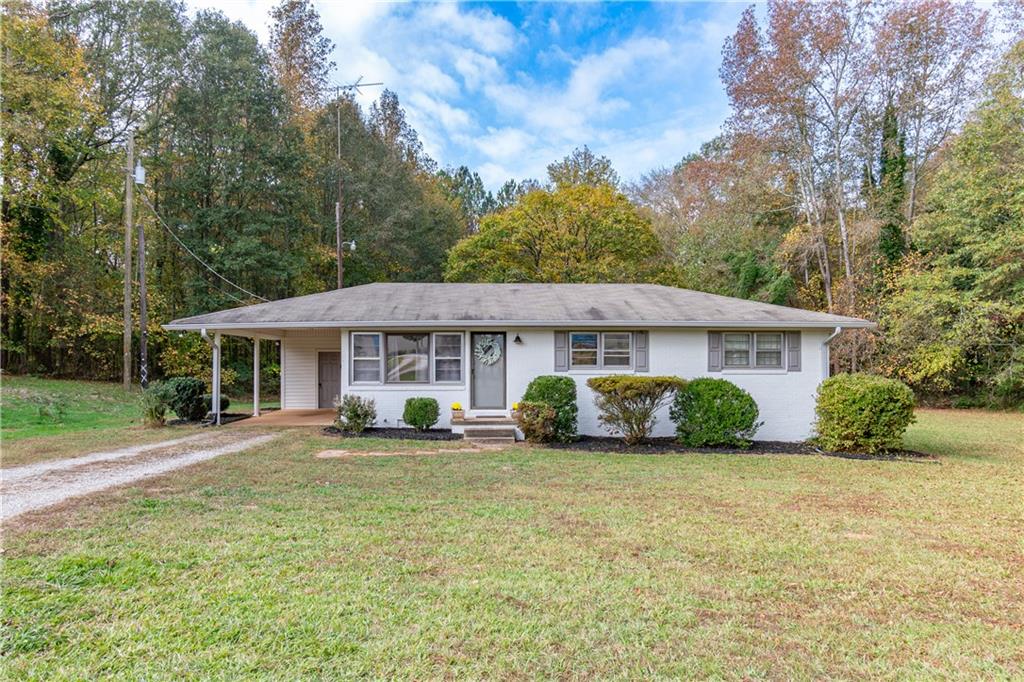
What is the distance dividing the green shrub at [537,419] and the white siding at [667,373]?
3.33ft

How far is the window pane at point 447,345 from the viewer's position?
1082 centimetres

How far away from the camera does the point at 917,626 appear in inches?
118

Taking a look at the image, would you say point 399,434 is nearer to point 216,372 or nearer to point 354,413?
point 354,413

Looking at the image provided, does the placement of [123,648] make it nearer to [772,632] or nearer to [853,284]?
[772,632]

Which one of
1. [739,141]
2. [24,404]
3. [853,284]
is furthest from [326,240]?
[853,284]

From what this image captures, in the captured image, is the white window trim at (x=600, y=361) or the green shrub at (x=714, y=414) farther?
the white window trim at (x=600, y=361)

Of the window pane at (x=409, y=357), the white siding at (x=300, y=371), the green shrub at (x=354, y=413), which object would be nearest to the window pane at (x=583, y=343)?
the window pane at (x=409, y=357)

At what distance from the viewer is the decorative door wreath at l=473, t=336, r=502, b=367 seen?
10812mm

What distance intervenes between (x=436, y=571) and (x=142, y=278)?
17.2 meters

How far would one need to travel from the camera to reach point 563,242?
2066 cm

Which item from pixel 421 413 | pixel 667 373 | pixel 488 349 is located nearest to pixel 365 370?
pixel 421 413

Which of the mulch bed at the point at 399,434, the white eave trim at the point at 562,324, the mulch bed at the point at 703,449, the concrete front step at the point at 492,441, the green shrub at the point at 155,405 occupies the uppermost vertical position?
the white eave trim at the point at 562,324

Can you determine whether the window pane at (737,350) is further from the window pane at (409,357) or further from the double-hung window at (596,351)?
the window pane at (409,357)

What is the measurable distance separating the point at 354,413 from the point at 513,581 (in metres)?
7.43
